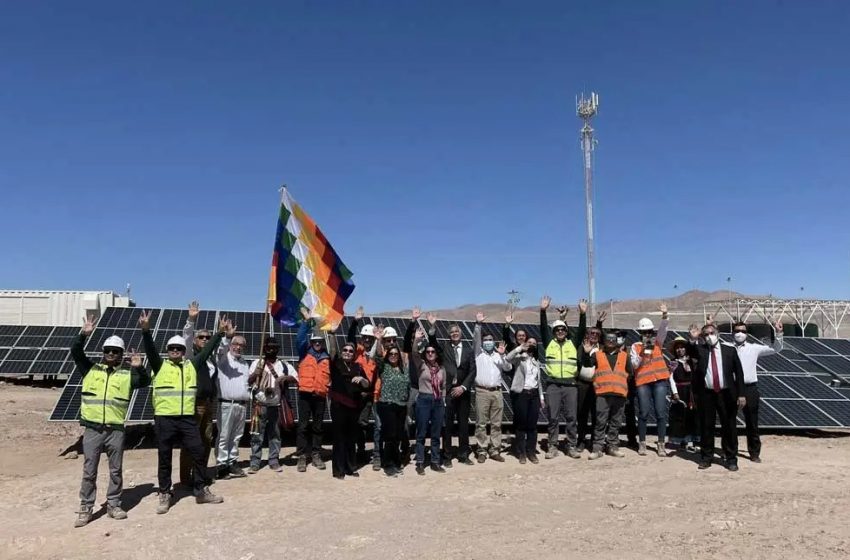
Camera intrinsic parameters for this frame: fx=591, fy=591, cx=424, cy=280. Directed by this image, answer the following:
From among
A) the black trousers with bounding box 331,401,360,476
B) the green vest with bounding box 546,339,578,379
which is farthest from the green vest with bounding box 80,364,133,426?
the green vest with bounding box 546,339,578,379

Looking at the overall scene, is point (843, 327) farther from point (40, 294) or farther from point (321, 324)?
point (40, 294)

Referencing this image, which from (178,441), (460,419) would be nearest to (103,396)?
(178,441)

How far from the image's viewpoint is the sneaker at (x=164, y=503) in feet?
21.7

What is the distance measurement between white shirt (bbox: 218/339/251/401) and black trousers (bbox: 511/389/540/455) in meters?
3.97

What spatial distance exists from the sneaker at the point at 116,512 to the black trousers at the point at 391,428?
11.1ft

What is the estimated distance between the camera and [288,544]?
19.0 feet

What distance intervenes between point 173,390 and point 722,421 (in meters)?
7.56

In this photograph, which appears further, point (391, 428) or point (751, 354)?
point (751, 354)

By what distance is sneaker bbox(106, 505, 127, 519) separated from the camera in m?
6.41

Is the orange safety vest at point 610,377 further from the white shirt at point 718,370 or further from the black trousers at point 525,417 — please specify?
the white shirt at point 718,370

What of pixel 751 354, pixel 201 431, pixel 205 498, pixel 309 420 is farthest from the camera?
pixel 751 354

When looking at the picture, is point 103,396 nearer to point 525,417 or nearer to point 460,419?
point 460,419

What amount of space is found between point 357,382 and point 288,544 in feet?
8.95

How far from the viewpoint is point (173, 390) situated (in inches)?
265
